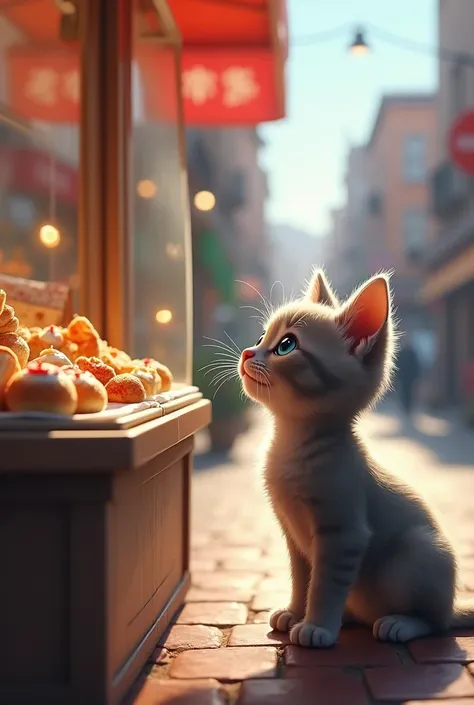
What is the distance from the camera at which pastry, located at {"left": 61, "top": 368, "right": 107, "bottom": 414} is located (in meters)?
2.33

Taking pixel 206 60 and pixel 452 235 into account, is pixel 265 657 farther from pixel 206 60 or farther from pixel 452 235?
pixel 452 235

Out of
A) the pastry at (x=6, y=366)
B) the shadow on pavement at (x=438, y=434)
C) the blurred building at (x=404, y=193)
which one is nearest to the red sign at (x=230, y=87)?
the shadow on pavement at (x=438, y=434)

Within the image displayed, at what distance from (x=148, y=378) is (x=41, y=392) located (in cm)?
77

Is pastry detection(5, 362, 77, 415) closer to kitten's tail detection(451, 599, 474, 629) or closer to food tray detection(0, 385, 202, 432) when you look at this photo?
food tray detection(0, 385, 202, 432)

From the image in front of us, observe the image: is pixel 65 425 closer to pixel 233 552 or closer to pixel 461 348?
pixel 233 552

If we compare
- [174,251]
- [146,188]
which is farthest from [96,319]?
[146,188]

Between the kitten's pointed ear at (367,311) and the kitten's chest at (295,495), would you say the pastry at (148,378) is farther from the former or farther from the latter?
the kitten's pointed ear at (367,311)

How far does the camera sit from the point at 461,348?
2183 cm

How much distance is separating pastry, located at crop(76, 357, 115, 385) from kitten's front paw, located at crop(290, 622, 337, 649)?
1063 millimetres

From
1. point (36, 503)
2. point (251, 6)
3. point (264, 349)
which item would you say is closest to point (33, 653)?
point (36, 503)

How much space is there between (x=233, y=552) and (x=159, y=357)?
3.88ft

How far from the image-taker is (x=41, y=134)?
4629mm

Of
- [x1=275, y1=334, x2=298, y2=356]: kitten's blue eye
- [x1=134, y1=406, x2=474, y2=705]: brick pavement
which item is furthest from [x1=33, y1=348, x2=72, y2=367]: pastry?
[x1=134, y1=406, x2=474, y2=705]: brick pavement

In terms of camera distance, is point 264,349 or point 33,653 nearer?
point 33,653
